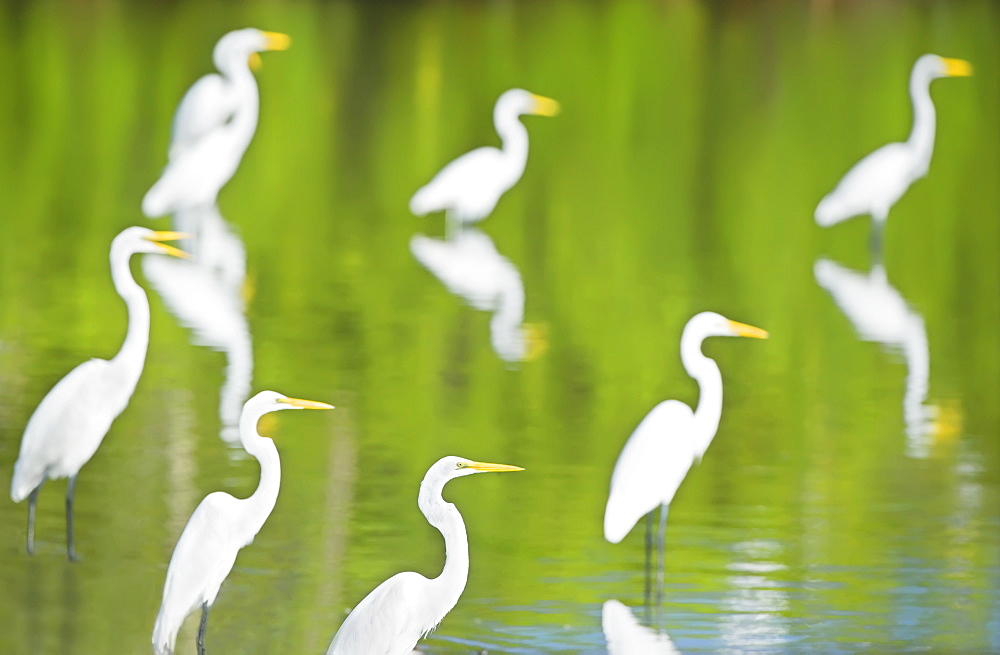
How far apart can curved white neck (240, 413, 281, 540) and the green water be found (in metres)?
0.50

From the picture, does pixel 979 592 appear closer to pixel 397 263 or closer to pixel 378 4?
pixel 397 263

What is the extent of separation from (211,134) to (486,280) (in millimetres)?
2586

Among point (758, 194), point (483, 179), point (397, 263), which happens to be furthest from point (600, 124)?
point (397, 263)

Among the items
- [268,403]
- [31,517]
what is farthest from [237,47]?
[268,403]

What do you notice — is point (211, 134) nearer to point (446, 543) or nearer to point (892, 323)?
point (892, 323)

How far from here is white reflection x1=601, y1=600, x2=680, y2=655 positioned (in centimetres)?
432

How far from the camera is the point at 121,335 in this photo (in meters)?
7.78

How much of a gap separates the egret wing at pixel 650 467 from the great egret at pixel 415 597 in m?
1.01

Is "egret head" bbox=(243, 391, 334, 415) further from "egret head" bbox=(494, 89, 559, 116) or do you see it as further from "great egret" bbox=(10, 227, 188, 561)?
"egret head" bbox=(494, 89, 559, 116)

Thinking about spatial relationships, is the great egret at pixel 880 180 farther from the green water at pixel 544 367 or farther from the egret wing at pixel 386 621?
the egret wing at pixel 386 621

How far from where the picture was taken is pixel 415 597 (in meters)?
3.59

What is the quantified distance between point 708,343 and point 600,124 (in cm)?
707

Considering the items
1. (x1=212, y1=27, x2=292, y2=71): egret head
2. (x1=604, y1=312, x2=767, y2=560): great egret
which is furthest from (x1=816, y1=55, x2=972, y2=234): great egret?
(x1=604, y1=312, x2=767, y2=560): great egret

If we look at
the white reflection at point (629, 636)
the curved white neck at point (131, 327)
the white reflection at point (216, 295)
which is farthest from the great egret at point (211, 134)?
the white reflection at point (629, 636)
